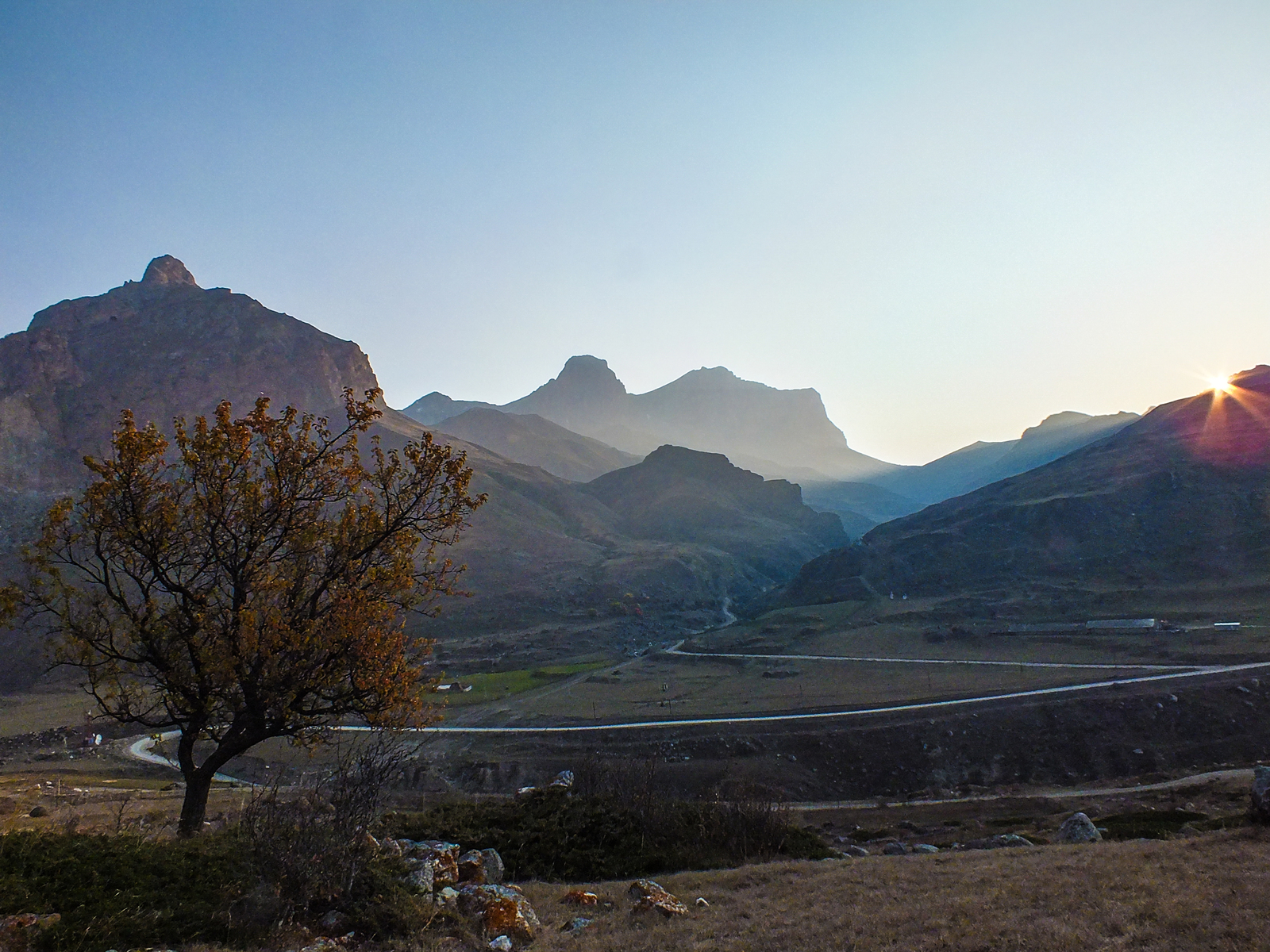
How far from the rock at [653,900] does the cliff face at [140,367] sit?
400 ft

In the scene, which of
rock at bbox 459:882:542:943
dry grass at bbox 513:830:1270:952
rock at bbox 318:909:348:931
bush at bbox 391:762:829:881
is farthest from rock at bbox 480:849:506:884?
rock at bbox 318:909:348:931

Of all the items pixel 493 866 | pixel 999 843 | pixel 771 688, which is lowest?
pixel 771 688

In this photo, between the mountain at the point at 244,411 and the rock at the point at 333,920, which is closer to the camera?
the rock at the point at 333,920

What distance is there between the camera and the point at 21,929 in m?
8.40

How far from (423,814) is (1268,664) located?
75.9 metres

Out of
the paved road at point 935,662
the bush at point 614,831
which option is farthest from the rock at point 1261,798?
the paved road at point 935,662

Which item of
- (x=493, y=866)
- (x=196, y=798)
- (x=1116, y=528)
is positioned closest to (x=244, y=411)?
(x=196, y=798)

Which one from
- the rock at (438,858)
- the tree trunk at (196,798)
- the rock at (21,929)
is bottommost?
the rock at (438,858)

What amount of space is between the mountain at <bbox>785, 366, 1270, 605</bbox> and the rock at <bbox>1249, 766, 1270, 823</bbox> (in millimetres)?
90805

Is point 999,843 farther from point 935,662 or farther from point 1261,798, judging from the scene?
point 935,662

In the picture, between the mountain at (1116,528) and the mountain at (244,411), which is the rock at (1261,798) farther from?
the mountain at (244,411)

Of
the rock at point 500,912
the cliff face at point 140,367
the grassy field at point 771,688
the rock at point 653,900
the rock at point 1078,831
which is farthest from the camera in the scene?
the cliff face at point 140,367

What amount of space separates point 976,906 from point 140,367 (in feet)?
603

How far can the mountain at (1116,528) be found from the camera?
340 feet
